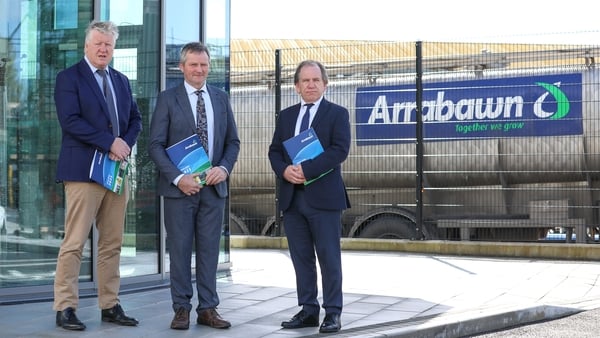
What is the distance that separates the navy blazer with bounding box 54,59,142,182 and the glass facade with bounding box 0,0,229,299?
1634 mm

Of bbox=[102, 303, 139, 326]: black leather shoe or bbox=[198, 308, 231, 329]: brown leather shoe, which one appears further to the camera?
bbox=[102, 303, 139, 326]: black leather shoe

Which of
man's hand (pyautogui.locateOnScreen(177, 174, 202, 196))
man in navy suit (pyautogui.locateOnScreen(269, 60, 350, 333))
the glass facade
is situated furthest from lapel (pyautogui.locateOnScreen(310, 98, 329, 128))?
the glass facade

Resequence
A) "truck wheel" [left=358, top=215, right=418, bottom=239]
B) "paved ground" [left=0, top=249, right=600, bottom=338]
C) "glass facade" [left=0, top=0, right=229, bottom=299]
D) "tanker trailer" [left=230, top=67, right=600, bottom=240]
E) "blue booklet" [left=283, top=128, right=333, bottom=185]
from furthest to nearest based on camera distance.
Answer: "truck wheel" [left=358, top=215, right=418, bottom=239], "tanker trailer" [left=230, top=67, right=600, bottom=240], "glass facade" [left=0, top=0, right=229, bottom=299], "paved ground" [left=0, top=249, right=600, bottom=338], "blue booklet" [left=283, top=128, right=333, bottom=185]

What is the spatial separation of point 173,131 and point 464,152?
723 cm

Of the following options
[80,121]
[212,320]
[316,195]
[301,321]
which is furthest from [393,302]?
[80,121]

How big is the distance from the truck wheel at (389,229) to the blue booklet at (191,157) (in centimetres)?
712

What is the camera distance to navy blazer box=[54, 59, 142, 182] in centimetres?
615

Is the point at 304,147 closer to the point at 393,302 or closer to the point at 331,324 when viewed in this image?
the point at 331,324

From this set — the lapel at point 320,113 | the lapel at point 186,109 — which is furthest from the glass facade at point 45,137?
the lapel at point 320,113

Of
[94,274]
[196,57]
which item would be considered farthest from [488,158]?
[196,57]

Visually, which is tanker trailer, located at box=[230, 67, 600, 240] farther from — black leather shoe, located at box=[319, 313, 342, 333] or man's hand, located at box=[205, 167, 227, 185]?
man's hand, located at box=[205, 167, 227, 185]

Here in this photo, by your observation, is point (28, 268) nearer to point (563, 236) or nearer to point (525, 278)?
point (525, 278)

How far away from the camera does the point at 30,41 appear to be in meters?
7.83

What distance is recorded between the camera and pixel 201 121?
639cm
